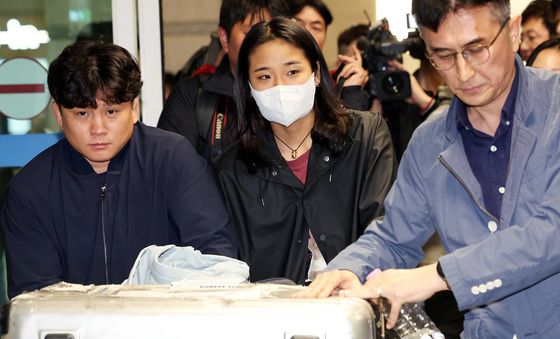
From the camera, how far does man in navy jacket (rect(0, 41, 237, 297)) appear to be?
11.4 feet

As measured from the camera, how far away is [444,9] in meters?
2.64

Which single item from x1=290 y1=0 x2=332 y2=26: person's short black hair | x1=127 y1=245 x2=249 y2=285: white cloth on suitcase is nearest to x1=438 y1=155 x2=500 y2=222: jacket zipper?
x1=127 y1=245 x2=249 y2=285: white cloth on suitcase

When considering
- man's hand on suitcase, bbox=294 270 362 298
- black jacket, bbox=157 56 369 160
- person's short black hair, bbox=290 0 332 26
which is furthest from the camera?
person's short black hair, bbox=290 0 332 26

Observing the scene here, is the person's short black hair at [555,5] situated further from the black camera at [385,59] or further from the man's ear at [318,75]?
the man's ear at [318,75]

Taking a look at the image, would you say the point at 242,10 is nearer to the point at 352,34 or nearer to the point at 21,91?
the point at 21,91

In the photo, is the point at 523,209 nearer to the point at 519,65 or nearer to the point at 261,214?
the point at 519,65

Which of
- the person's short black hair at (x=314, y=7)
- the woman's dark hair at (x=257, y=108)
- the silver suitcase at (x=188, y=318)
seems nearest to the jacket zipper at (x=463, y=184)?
the silver suitcase at (x=188, y=318)

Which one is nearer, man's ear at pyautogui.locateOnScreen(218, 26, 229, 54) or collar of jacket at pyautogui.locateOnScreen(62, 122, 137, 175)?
collar of jacket at pyautogui.locateOnScreen(62, 122, 137, 175)

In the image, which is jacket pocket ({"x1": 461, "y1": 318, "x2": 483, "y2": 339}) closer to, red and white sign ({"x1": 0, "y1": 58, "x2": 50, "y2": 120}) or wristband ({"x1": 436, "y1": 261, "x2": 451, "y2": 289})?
wristband ({"x1": 436, "y1": 261, "x2": 451, "y2": 289})

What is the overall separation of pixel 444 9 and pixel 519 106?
1.07 ft

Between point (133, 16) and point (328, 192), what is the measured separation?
2.21 meters

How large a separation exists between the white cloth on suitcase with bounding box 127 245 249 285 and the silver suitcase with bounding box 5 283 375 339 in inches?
23.2

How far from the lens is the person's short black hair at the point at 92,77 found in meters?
3.55

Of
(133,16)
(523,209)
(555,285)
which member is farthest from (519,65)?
(133,16)
